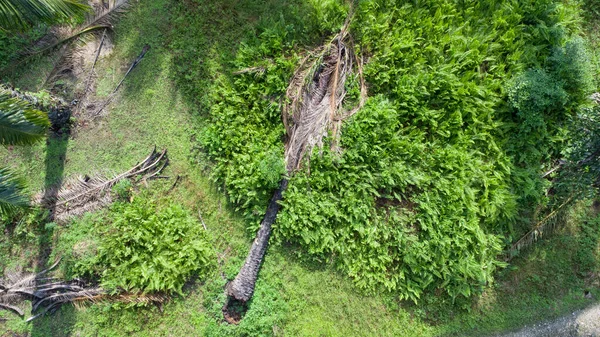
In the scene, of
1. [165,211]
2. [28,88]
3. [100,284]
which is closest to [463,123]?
[165,211]

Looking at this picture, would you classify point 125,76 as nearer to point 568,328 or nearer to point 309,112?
point 309,112

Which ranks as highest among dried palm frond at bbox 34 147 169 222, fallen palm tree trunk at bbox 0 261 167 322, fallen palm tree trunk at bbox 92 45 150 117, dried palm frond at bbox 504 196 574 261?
fallen palm tree trunk at bbox 92 45 150 117

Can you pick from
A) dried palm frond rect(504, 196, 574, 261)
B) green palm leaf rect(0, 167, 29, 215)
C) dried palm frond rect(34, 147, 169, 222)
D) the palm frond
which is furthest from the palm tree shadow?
dried palm frond rect(504, 196, 574, 261)

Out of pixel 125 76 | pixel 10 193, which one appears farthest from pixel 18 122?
pixel 125 76

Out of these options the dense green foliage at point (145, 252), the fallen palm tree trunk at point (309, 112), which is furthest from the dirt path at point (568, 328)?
the dense green foliage at point (145, 252)

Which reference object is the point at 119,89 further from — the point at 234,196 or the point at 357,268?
the point at 357,268

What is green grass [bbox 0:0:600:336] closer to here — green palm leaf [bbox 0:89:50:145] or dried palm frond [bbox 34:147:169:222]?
dried palm frond [bbox 34:147:169:222]

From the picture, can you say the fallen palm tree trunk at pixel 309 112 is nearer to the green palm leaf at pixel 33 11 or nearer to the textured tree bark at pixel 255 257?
the textured tree bark at pixel 255 257
